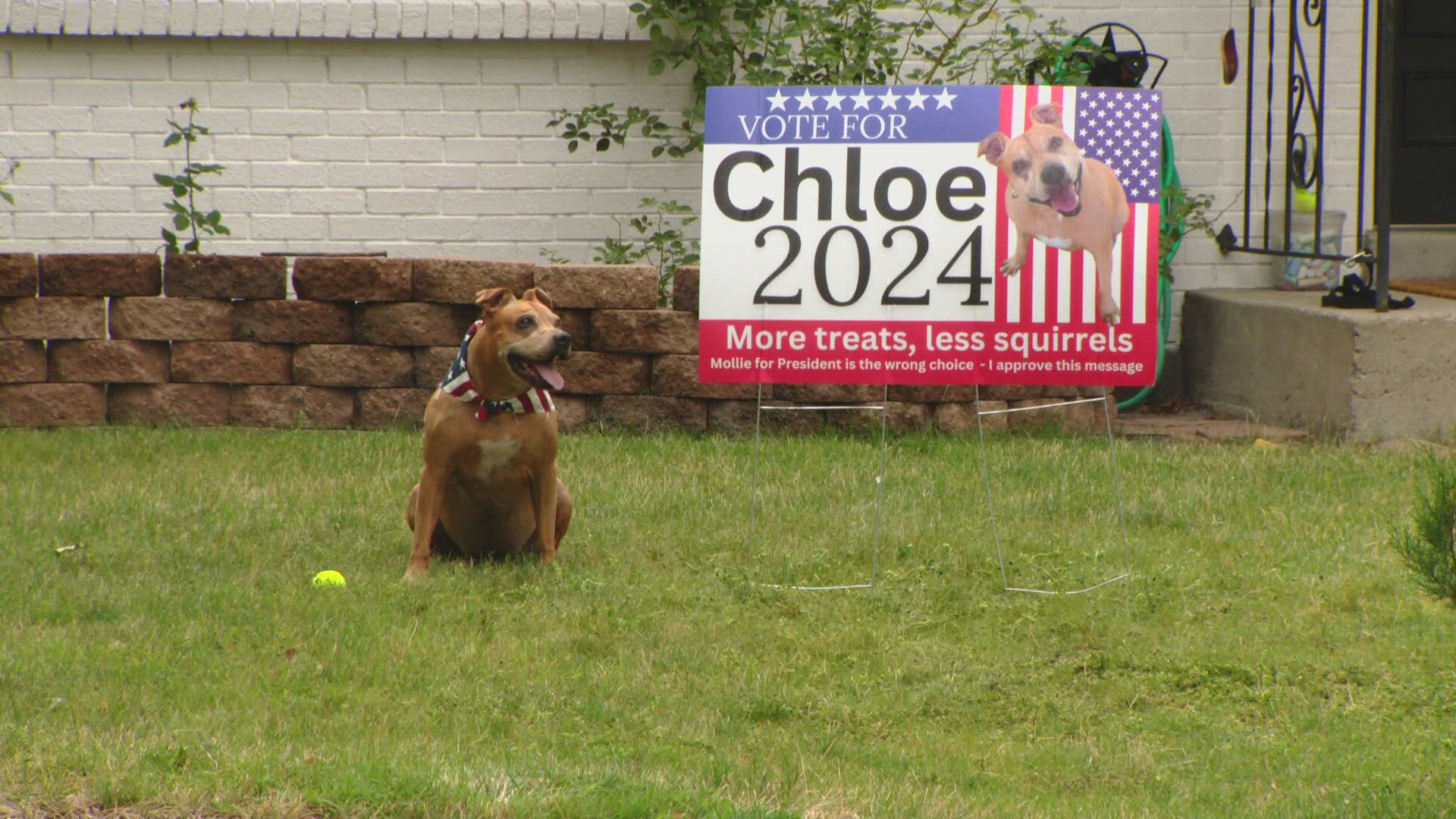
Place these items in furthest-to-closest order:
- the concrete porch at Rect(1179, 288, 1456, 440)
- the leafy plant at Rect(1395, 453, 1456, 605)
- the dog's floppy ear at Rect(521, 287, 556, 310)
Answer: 1. the concrete porch at Rect(1179, 288, 1456, 440)
2. the dog's floppy ear at Rect(521, 287, 556, 310)
3. the leafy plant at Rect(1395, 453, 1456, 605)

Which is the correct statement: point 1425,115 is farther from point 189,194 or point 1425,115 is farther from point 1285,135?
point 189,194

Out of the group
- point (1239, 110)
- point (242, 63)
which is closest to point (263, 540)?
point (242, 63)

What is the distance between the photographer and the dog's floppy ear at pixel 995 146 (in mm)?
5621

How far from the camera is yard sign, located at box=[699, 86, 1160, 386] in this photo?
5.64 m

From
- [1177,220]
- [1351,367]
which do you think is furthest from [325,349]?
[1351,367]

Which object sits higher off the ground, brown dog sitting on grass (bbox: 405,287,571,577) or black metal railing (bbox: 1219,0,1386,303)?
black metal railing (bbox: 1219,0,1386,303)

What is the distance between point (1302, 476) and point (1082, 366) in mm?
1833

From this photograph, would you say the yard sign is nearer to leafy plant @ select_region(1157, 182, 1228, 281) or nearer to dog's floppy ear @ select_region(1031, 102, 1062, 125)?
dog's floppy ear @ select_region(1031, 102, 1062, 125)

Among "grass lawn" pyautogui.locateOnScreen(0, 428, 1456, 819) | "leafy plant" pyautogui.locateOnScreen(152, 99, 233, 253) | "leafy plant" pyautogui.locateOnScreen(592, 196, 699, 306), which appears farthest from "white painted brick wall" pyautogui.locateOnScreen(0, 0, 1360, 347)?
"grass lawn" pyautogui.locateOnScreen(0, 428, 1456, 819)

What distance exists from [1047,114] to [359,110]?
484 centimetres

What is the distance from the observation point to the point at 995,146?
221 inches

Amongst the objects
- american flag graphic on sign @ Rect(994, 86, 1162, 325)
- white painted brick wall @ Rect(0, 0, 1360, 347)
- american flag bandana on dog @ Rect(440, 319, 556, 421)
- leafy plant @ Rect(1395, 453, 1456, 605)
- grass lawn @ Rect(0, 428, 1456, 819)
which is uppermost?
white painted brick wall @ Rect(0, 0, 1360, 347)

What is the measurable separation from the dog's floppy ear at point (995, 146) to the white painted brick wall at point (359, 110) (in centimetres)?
385

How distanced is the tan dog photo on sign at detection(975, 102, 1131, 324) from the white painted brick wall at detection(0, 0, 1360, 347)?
3913 millimetres
